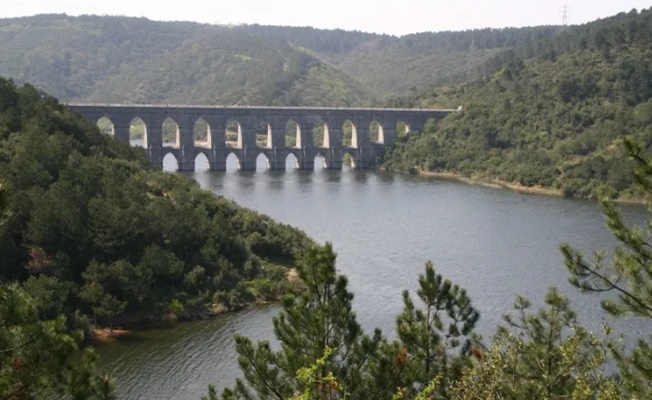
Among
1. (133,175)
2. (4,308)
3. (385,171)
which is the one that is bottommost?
(385,171)

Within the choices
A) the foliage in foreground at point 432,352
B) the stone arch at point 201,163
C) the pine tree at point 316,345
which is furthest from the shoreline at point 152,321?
the stone arch at point 201,163

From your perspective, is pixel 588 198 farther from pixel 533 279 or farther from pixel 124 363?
pixel 124 363

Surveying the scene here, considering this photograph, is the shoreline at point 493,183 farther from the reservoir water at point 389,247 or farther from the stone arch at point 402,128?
the stone arch at point 402,128

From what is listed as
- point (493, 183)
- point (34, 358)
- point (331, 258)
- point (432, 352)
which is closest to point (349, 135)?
point (493, 183)

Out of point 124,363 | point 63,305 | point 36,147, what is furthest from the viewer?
point 36,147

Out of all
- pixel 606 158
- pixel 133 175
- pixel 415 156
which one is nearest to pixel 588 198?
pixel 606 158

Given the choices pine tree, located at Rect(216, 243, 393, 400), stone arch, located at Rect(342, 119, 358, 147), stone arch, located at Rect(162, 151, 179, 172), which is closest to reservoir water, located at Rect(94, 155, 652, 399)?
stone arch, located at Rect(162, 151, 179, 172)
